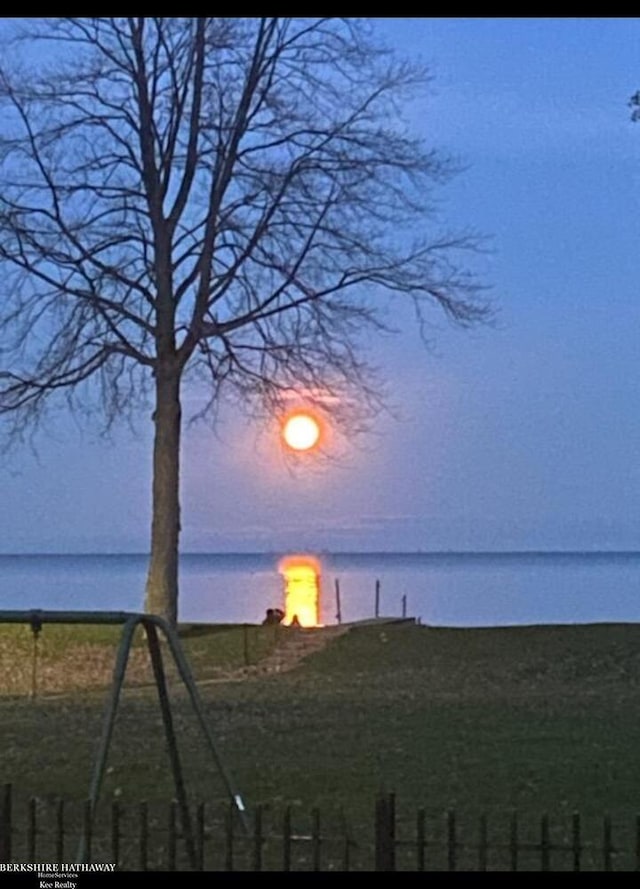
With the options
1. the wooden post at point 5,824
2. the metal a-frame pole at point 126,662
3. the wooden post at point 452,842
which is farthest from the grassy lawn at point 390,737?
the wooden post at point 5,824

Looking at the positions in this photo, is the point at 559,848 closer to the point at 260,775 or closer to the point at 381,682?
the point at 260,775

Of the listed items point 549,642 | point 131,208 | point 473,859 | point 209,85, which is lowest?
point 473,859

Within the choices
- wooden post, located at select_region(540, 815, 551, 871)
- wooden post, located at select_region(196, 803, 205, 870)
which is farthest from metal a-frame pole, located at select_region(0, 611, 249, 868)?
wooden post, located at select_region(540, 815, 551, 871)

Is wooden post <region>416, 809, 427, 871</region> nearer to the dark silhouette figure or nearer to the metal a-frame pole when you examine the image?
the metal a-frame pole

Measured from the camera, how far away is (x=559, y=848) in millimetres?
7953

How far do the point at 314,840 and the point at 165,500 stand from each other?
23816mm

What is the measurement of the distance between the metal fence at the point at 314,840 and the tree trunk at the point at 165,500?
19463 mm

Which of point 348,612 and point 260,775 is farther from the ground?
point 348,612

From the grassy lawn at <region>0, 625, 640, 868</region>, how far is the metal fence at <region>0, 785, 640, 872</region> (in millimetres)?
426

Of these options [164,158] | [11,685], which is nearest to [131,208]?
[164,158]

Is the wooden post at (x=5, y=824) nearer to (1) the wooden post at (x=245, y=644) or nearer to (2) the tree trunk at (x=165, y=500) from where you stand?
(1) the wooden post at (x=245, y=644)

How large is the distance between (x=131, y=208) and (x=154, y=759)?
62.2ft

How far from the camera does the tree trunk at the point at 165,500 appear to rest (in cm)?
3114

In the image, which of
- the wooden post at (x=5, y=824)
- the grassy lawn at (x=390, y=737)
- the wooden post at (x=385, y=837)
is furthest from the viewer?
the grassy lawn at (x=390, y=737)
